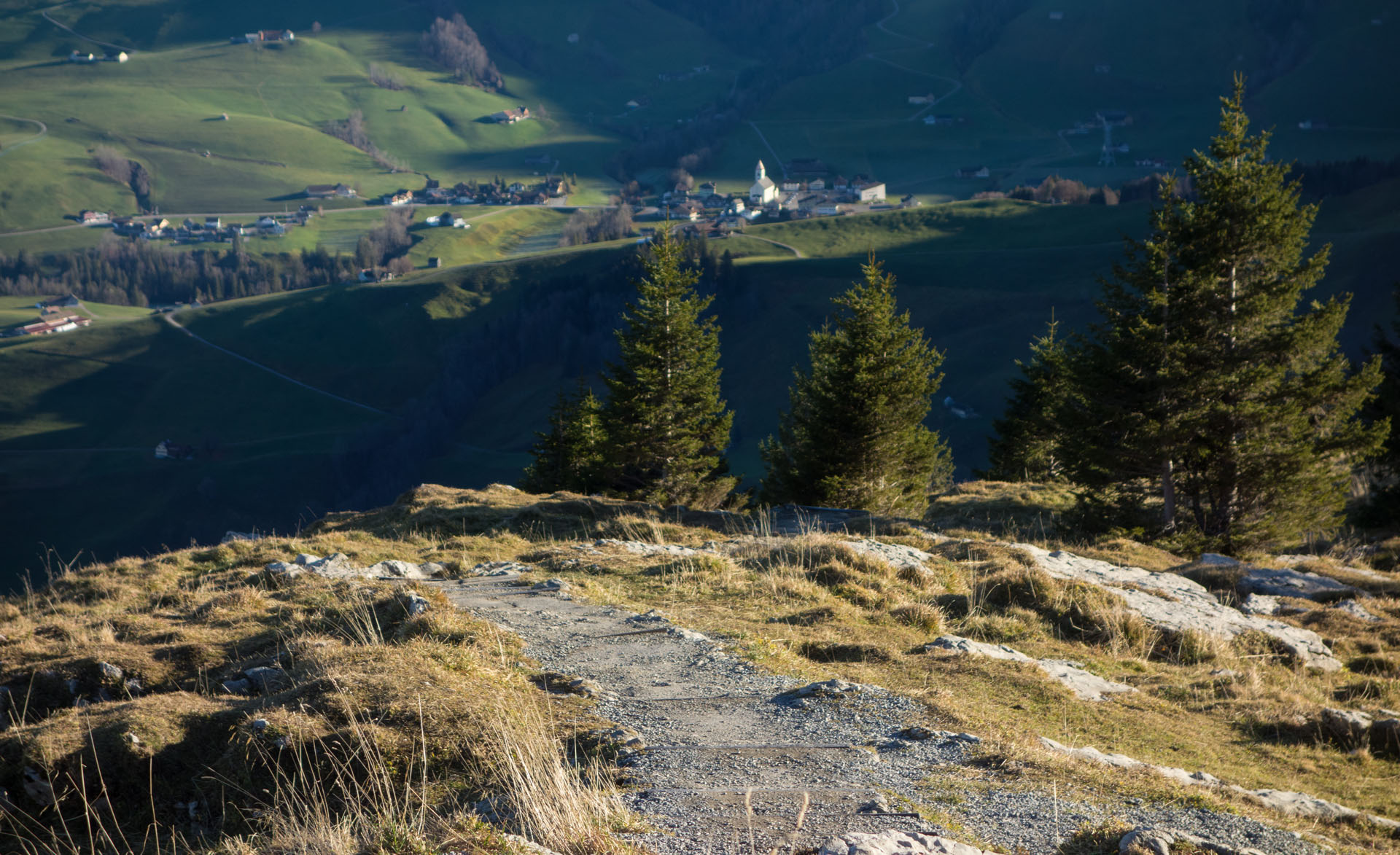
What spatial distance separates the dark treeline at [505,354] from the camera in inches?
4505

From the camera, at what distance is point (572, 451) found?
137 ft

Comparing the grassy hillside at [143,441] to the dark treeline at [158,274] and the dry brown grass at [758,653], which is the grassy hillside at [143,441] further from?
the dry brown grass at [758,653]

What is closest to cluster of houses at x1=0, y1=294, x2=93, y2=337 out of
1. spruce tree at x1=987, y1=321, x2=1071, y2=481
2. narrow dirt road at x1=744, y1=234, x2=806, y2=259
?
narrow dirt road at x1=744, y1=234, x2=806, y2=259

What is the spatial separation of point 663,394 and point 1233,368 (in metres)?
20.6

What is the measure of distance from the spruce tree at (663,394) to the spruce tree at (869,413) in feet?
22.1

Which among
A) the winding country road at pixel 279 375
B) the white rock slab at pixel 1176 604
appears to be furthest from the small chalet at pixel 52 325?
the white rock slab at pixel 1176 604

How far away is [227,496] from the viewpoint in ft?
364

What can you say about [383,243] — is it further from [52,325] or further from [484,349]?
[484,349]

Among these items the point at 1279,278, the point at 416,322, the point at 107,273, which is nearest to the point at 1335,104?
the point at 416,322

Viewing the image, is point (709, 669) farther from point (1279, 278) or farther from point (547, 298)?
point (547, 298)

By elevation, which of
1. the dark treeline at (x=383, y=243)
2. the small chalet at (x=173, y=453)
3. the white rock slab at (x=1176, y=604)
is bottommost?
the small chalet at (x=173, y=453)

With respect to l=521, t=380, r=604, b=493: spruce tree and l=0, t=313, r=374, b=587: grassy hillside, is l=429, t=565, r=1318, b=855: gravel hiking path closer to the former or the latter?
l=521, t=380, r=604, b=493: spruce tree

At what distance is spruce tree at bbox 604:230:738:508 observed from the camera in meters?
36.7

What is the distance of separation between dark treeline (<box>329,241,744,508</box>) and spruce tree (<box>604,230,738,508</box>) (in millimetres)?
79596
